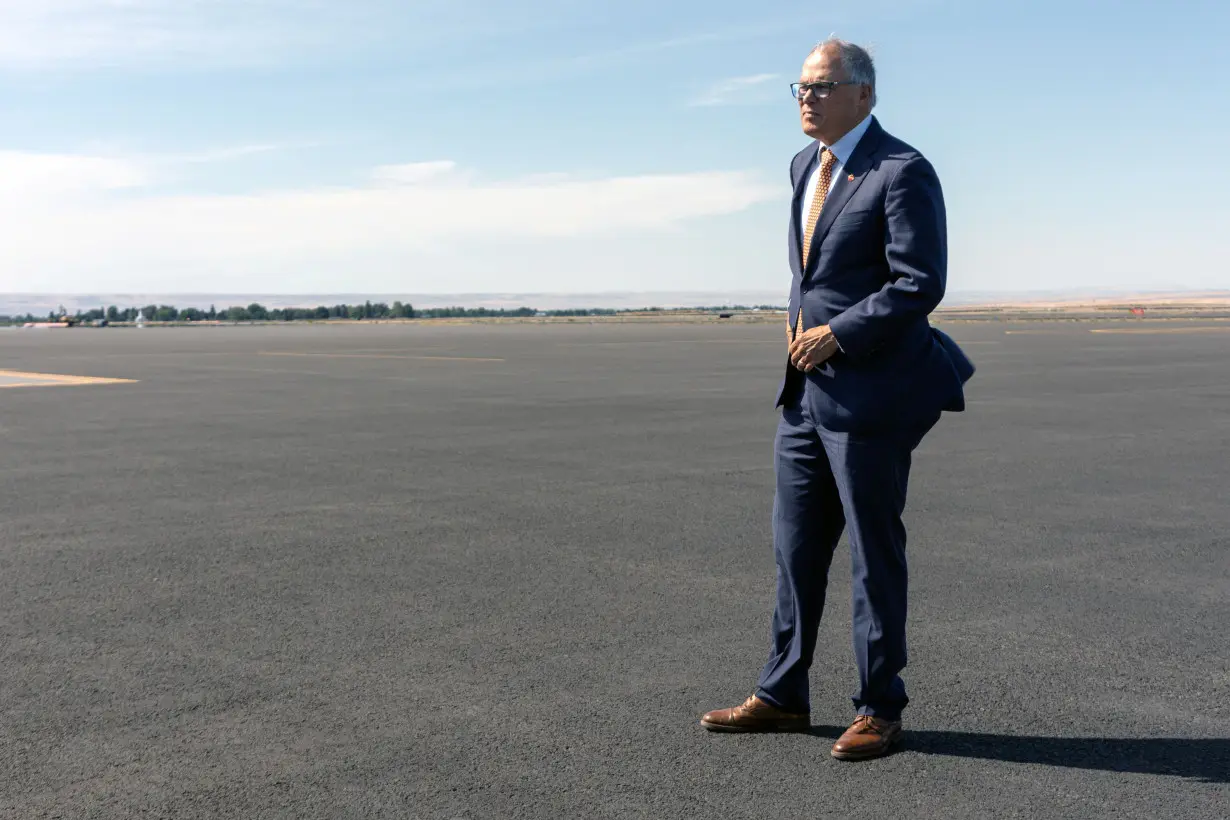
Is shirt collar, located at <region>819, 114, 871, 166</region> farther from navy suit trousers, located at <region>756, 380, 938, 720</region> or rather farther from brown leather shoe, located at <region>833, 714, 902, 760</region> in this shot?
brown leather shoe, located at <region>833, 714, 902, 760</region>

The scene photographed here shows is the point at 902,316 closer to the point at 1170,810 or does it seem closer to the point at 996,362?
the point at 1170,810

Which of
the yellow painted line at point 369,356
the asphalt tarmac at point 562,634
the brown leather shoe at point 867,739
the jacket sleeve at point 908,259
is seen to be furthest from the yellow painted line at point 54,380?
the jacket sleeve at point 908,259

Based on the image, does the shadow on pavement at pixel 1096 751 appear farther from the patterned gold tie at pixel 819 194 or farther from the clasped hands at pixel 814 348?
the patterned gold tie at pixel 819 194

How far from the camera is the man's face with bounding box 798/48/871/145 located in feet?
12.9

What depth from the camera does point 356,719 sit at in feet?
14.2

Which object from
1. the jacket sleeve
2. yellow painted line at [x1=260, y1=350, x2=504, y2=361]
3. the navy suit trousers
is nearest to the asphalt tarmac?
the navy suit trousers

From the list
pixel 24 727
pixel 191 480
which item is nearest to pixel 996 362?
pixel 191 480

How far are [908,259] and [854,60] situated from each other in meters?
0.66

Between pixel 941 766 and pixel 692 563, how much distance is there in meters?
3.11

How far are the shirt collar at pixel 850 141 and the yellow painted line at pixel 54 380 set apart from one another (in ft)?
71.4

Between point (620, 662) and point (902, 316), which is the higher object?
point (902, 316)

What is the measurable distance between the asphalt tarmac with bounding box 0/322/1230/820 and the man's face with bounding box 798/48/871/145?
2025 mm

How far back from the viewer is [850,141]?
13.1ft

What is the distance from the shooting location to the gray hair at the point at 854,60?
12.8 feet
